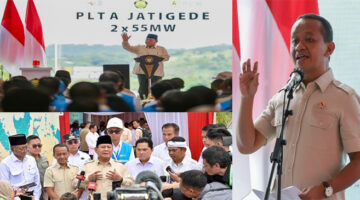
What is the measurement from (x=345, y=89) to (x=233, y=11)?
1042 millimetres

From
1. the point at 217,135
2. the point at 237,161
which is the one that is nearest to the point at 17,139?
the point at 217,135

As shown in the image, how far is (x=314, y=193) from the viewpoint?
7.16 feet

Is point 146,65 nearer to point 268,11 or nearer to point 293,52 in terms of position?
point 268,11

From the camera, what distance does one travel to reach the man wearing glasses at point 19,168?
5.78 m

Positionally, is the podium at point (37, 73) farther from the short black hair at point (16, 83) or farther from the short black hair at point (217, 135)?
the short black hair at point (217, 135)

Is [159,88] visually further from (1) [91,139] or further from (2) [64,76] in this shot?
(1) [91,139]

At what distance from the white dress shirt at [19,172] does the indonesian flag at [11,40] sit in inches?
113

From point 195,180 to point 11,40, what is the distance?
1753 mm

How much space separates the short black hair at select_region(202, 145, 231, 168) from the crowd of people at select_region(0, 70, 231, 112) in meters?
1.09

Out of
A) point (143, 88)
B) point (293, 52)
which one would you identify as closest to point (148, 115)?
point (143, 88)

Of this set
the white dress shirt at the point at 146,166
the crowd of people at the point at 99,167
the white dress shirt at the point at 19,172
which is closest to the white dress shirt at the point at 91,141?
the crowd of people at the point at 99,167

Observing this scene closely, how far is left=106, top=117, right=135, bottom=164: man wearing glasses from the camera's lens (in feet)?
21.7

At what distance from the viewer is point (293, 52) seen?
2385mm

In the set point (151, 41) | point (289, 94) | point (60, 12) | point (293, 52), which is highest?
point (60, 12)
